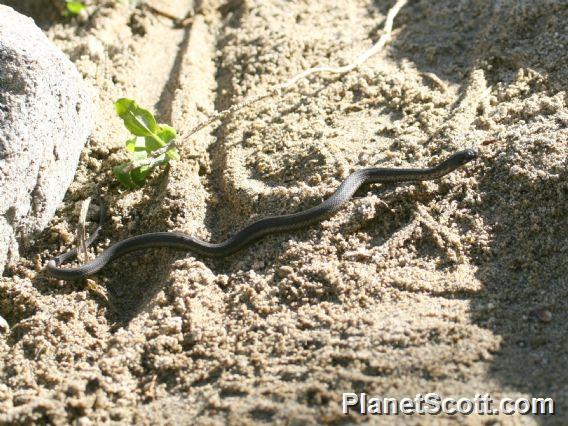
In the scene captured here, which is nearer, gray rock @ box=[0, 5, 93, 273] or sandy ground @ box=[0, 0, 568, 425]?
Result: sandy ground @ box=[0, 0, 568, 425]

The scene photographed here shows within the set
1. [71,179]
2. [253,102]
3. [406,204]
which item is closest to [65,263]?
[71,179]

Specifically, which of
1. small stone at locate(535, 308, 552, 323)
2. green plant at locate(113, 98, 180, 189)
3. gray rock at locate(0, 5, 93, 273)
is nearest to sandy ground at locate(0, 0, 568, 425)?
small stone at locate(535, 308, 552, 323)

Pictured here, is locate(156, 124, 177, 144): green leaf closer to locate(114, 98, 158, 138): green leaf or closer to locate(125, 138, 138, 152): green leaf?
locate(114, 98, 158, 138): green leaf

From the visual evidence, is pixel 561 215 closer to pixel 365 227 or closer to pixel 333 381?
pixel 365 227

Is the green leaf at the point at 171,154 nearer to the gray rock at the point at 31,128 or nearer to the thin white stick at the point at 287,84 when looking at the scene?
the thin white stick at the point at 287,84

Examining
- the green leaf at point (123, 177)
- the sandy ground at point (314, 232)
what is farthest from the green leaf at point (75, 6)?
the green leaf at point (123, 177)

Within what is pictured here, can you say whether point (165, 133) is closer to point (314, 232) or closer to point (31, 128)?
point (31, 128)
